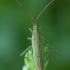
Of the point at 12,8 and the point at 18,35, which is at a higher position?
the point at 12,8

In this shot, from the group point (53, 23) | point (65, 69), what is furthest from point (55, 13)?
point (65, 69)

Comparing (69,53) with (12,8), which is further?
(12,8)

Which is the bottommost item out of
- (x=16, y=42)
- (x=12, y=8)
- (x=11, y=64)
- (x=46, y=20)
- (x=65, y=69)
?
(x=65, y=69)

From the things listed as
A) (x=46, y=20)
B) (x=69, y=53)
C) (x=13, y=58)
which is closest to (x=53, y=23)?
(x=46, y=20)

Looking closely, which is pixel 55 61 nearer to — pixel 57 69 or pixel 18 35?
pixel 57 69

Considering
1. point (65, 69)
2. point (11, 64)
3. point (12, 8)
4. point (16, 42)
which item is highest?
point (12, 8)

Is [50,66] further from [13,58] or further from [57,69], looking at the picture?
[13,58]
